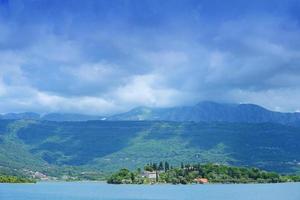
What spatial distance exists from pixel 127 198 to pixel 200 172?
85.1 m

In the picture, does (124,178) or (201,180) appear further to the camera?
(124,178)

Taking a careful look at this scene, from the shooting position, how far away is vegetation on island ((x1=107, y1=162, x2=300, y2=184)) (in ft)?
593

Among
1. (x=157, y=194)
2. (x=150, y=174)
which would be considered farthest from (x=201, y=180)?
(x=157, y=194)

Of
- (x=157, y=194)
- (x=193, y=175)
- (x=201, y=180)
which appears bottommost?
(x=157, y=194)

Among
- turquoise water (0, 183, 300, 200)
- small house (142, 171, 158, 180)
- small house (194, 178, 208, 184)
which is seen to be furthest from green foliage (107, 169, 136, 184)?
turquoise water (0, 183, 300, 200)

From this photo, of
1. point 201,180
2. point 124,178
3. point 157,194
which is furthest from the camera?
point 124,178

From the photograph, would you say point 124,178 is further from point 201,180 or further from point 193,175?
point 201,180

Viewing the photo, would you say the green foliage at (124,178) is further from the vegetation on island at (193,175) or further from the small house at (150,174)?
the small house at (150,174)

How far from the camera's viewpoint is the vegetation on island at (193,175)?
181m

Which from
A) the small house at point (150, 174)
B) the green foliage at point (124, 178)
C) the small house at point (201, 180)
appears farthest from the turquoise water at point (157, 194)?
the small house at point (150, 174)

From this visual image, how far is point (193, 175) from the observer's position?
182 metres

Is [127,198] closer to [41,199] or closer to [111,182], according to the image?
[41,199]

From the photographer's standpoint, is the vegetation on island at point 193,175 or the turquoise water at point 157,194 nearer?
the turquoise water at point 157,194

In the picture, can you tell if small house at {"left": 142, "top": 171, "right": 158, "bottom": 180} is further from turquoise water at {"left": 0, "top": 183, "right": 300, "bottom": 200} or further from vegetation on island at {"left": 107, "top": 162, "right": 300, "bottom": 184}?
turquoise water at {"left": 0, "top": 183, "right": 300, "bottom": 200}
